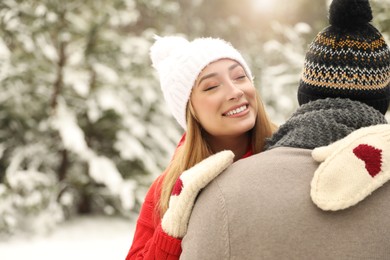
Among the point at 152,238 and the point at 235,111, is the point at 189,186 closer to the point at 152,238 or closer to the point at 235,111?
the point at 152,238

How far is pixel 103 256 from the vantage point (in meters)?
4.61

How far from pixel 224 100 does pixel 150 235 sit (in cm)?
62

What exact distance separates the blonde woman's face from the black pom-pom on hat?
579mm

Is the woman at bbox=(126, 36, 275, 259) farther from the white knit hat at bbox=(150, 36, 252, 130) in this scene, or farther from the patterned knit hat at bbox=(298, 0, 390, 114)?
the patterned knit hat at bbox=(298, 0, 390, 114)

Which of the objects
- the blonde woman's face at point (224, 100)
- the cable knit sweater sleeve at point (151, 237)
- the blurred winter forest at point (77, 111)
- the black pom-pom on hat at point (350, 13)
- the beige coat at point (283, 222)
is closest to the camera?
the beige coat at point (283, 222)

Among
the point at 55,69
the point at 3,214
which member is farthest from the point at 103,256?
the point at 55,69

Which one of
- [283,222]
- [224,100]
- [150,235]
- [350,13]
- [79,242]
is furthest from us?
[79,242]

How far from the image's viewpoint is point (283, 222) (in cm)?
114

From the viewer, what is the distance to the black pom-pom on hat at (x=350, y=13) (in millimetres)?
1470

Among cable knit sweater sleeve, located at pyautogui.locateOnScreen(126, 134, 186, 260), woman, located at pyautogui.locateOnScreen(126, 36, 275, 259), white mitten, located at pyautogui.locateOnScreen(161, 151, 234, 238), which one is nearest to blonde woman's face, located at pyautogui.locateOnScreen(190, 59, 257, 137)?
woman, located at pyautogui.locateOnScreen(126, 36, 275, 259)

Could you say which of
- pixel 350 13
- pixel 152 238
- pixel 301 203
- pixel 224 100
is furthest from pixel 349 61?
pixel 152 238

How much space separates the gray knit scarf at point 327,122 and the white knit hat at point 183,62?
752 millimetres

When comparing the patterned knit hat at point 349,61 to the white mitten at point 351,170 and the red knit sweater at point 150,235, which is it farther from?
the red knit sweater at point 150,235

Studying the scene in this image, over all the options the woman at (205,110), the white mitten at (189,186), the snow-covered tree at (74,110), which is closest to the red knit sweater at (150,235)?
the woman at (205,110)
